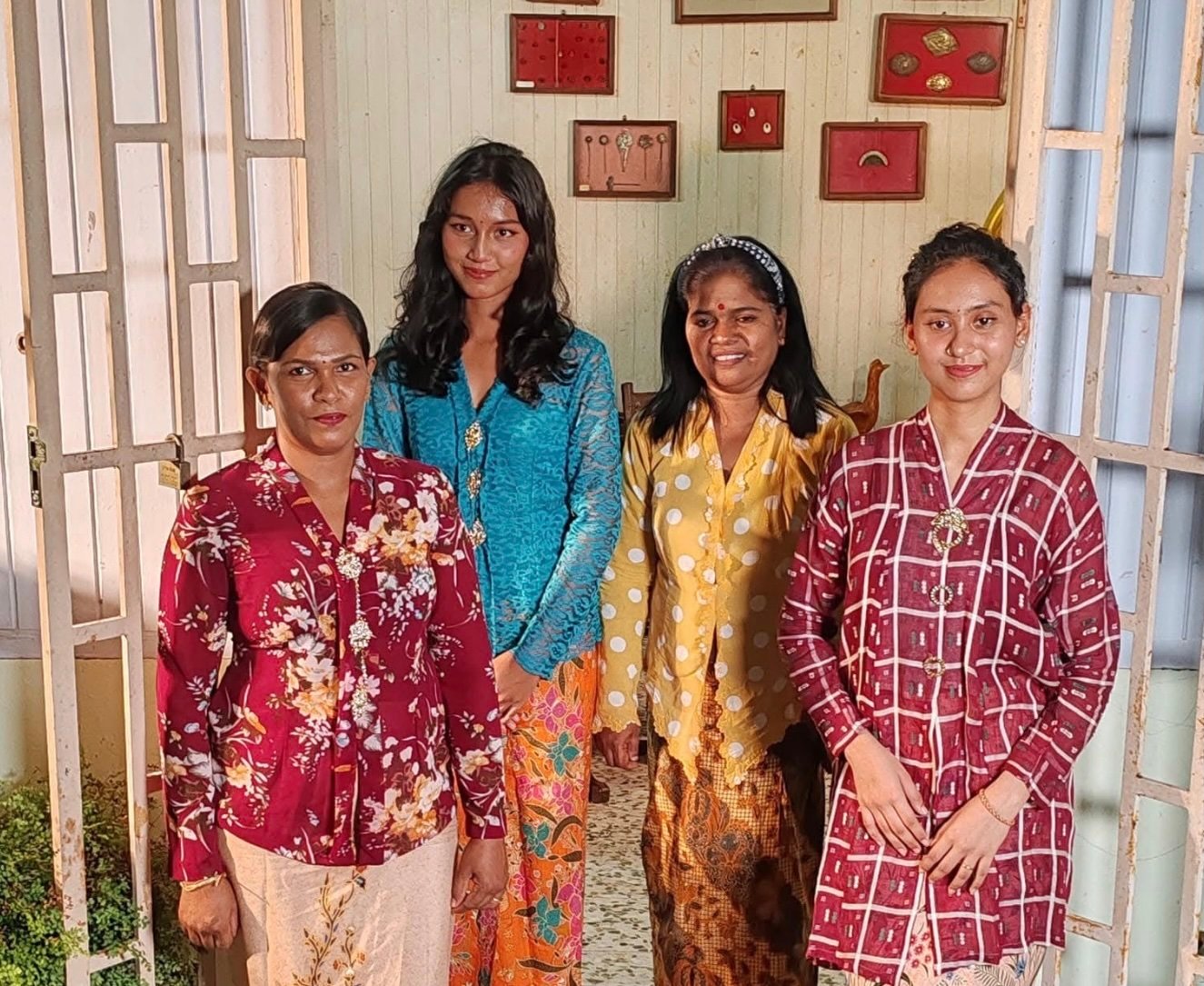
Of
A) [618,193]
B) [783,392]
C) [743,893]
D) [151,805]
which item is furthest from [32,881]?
[618,193]

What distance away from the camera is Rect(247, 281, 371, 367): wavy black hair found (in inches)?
80.8

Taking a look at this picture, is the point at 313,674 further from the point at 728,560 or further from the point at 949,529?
the point at 949,529

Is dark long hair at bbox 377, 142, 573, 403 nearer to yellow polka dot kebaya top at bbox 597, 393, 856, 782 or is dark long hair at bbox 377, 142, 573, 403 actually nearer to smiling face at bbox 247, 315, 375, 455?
yellow polka dot kebaya top at bbox 597, 393, 856, 782

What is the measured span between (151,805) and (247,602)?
1176mm

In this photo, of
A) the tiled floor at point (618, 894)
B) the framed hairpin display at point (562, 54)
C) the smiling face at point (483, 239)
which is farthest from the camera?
the framed hairpin display at point (562, 54)

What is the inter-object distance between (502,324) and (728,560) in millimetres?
513

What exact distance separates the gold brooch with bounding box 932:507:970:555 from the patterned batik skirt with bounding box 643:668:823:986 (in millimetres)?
507

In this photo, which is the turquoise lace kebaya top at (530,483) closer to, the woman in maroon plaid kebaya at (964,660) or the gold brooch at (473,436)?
the gold brooch at (473,436)

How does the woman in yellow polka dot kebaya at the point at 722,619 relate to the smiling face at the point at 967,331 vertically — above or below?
below

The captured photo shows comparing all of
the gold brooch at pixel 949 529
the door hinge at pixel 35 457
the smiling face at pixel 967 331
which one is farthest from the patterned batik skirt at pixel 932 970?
the door hinge at pixel 35 457

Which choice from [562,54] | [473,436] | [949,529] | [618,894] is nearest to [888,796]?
[949,529]

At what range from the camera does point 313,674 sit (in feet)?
6.72

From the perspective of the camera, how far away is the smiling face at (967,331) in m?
2.05

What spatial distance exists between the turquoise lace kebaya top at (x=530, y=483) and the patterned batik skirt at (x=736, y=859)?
276mm
